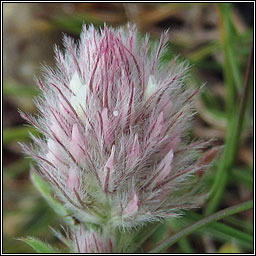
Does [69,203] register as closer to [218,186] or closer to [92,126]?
[92,126]

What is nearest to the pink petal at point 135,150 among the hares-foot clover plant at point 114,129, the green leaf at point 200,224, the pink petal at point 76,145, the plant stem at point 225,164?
the hares-foot clover plant at point 114,129

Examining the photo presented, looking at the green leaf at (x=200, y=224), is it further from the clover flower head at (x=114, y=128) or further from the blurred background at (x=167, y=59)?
the blurred background at (x=167, y=59)

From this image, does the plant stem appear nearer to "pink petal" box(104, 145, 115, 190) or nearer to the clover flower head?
the clover flower head

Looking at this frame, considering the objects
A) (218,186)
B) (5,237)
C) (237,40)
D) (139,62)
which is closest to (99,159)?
(139,62)

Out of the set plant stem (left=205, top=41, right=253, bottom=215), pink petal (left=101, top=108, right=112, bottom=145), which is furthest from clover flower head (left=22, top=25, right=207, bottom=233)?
plant stem (left=205, top=41, right=253, bottom=215)

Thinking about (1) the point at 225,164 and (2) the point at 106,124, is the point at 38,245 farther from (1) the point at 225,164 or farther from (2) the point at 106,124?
(1) the point at 225,164

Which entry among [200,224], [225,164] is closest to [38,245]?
[200,224]
